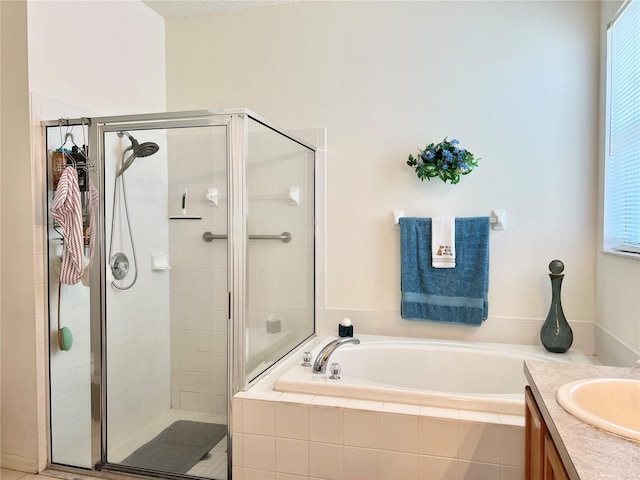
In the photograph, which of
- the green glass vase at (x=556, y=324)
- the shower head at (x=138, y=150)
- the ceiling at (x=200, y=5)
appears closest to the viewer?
the shower head at (x=138, y=150)

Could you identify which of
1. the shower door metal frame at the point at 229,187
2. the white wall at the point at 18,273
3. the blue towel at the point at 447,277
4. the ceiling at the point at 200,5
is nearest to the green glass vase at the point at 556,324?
the blue towel at the point at 447,277

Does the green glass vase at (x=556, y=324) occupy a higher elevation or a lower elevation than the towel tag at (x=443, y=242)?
lower

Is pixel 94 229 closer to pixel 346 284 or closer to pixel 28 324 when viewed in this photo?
pixel 28 324

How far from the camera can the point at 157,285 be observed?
235cm

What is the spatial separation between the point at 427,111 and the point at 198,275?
1.69 meters

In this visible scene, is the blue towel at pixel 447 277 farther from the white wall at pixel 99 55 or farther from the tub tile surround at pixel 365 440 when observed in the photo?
the white wall at pixel 99 55

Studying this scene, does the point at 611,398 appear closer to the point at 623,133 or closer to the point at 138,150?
the point at 623,133

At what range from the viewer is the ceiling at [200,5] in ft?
9.84

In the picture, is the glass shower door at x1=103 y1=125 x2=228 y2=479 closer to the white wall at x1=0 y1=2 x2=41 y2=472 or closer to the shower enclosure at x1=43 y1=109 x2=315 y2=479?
the shower enclosure at x1=43 y1=109 x2=315 y2=479

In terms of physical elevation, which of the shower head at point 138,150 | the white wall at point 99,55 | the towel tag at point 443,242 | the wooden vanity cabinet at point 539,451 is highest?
the white wall at point 99,55

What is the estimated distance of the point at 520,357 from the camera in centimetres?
251

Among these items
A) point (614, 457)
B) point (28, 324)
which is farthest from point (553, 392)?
point (28, 324)

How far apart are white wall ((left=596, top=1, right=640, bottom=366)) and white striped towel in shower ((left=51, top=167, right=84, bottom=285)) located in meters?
2.50

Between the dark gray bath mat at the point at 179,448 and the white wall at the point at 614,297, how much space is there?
6.21ft
